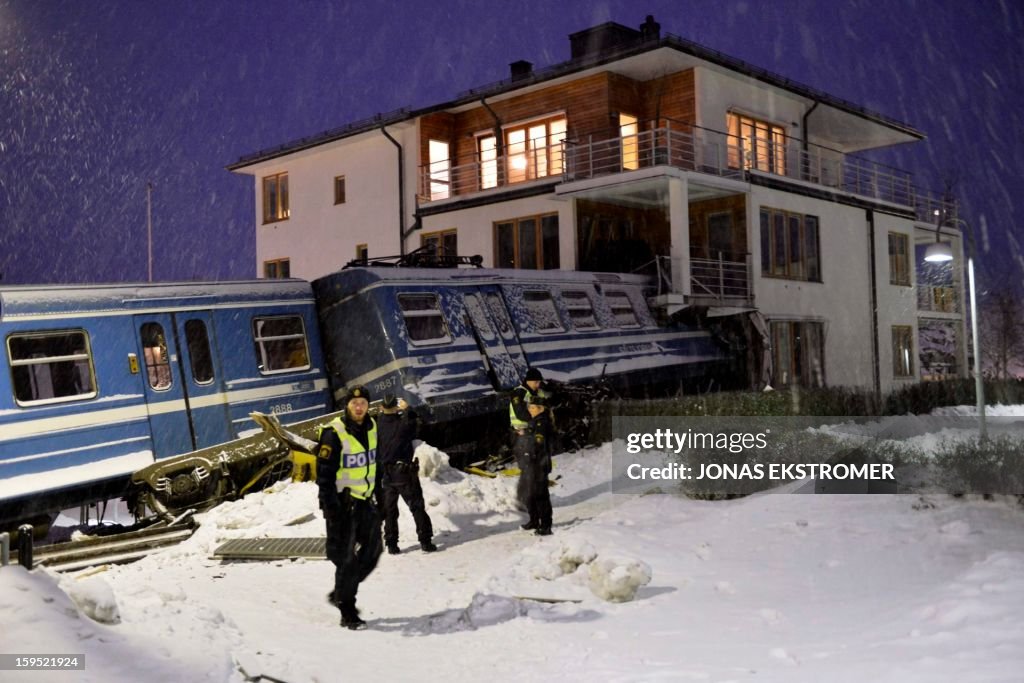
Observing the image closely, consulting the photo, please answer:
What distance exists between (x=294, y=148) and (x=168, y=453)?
19190mm

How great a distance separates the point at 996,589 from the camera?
7.49 m

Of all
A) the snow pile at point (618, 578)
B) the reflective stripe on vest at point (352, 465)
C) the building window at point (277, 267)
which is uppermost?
the building window at point (277, 267)

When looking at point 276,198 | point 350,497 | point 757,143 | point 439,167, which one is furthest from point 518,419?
point 276,198

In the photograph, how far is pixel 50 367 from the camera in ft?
42.1

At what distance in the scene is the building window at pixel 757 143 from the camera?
25391mm

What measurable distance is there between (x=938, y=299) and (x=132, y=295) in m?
26.7

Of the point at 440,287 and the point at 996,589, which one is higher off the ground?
the point at 440,287

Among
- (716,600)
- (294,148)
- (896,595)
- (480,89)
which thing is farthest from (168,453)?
(294,148)

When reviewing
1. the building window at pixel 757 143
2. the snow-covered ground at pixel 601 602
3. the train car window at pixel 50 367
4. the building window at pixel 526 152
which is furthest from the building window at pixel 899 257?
the train car window at pixel 50 367

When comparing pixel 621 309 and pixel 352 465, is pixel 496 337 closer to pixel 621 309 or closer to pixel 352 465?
pixel 621 309

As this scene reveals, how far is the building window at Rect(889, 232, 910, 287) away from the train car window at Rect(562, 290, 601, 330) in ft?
44.7

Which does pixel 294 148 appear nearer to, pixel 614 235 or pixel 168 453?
pixel 614 235

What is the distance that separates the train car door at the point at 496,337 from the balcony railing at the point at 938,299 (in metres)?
18.2

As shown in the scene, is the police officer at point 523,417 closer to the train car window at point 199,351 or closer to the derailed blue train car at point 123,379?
the derailed blue train car at point 123,379
